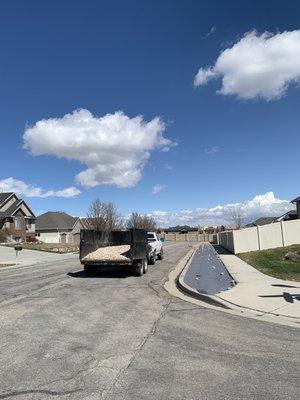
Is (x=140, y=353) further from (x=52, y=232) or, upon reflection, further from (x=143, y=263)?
(x=52, y=232)

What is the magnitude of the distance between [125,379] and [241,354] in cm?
203

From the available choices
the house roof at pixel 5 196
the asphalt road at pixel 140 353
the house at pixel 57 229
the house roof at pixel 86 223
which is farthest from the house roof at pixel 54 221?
the asphalt road at pixel 140 353

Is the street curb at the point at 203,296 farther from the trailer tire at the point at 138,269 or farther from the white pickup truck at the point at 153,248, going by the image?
the white pickup truck at the point at 153,248

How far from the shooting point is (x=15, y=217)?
238 ft

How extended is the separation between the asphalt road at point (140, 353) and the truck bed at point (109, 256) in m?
7.13

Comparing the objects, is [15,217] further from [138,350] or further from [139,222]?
[138,350]

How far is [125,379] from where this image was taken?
6074 millimetres

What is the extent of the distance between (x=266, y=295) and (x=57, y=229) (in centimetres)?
7866

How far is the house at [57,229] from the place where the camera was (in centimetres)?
8831

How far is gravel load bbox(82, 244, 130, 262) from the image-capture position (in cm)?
1988

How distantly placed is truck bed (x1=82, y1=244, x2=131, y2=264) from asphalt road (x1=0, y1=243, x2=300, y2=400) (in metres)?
7.13

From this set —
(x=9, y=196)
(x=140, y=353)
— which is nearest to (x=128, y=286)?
(x=140, y=353)

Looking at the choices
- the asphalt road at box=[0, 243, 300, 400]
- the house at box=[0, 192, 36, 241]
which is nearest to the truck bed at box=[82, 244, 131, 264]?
the asphalt road at box=[0, 243, 300, 400]

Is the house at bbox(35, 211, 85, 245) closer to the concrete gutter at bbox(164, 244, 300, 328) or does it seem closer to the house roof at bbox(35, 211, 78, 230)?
the house roof at bbox(35, 211, 78, 230)
